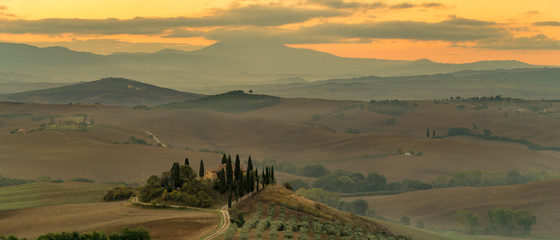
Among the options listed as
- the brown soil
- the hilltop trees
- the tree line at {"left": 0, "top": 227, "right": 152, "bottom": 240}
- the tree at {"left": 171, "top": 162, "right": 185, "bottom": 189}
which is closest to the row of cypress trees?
the hilltop trees

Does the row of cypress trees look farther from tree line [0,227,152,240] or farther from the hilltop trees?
Answer: tree line [0,227,152,240]

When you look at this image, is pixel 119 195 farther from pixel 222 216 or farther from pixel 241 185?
pixel 222 216

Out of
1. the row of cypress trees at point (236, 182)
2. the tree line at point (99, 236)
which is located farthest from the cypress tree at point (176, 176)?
the tree line at point (99, 236)

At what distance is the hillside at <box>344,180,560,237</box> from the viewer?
489ft

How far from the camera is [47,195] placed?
115 m

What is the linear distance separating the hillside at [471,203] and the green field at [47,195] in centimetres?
7947

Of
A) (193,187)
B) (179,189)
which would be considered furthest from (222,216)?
(179,189)

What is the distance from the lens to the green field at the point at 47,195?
108 meters

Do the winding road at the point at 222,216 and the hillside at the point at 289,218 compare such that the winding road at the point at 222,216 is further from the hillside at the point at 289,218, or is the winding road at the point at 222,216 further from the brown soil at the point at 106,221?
the hillside at the point at 289,218

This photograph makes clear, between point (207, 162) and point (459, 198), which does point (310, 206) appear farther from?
point (207, 162)

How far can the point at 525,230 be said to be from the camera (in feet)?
461

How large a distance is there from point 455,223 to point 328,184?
191 ft

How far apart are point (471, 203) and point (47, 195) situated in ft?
360

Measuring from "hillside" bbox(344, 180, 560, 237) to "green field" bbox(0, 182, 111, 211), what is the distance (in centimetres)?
7947
